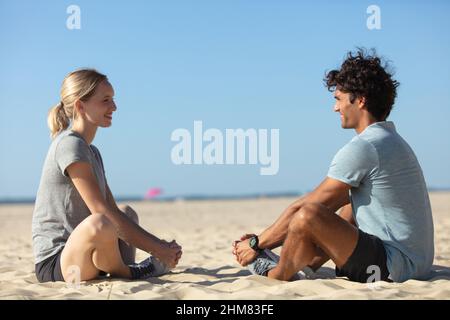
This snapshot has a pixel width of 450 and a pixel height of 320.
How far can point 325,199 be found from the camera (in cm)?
359

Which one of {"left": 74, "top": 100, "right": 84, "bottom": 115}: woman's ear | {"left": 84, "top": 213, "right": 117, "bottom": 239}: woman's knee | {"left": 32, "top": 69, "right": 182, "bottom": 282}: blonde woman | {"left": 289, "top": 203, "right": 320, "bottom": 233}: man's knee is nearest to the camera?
{"left": 289, "top": 203, "right": 320, "bottom": 233}: man's knee

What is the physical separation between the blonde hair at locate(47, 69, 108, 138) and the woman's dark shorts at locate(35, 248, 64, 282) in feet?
2.73

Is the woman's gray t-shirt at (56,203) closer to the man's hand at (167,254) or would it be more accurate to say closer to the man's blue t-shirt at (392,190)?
the man's hand at (167,254)

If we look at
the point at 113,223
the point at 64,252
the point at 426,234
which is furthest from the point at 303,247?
the point at 64,252

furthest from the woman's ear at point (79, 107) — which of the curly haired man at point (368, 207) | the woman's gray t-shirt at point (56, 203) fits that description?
the curly haired man at point (368, 207)

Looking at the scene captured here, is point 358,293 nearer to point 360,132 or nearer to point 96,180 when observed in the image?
point 360,132

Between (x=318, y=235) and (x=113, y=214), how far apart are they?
1.32 m

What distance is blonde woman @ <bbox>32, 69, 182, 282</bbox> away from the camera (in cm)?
363

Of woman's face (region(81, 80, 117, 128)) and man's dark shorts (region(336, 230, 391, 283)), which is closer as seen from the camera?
man's dark shorts (region(336, 230, 391, 283))

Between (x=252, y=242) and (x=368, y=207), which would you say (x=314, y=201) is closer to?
(x=368, y=207)

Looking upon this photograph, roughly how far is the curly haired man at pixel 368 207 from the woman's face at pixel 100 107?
55.0 inches

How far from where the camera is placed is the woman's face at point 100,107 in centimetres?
390

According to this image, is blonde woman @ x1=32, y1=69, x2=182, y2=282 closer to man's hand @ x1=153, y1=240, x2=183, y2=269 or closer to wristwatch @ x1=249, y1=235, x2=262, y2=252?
man's hand @ x1=153, y1=240, x2=183, y2=269

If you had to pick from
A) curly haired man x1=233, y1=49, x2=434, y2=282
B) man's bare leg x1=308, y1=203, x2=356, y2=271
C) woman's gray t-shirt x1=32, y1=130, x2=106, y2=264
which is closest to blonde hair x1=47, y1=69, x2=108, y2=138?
woman's gray t-shirt x1=32, y1=130, x2=106, y2=264
